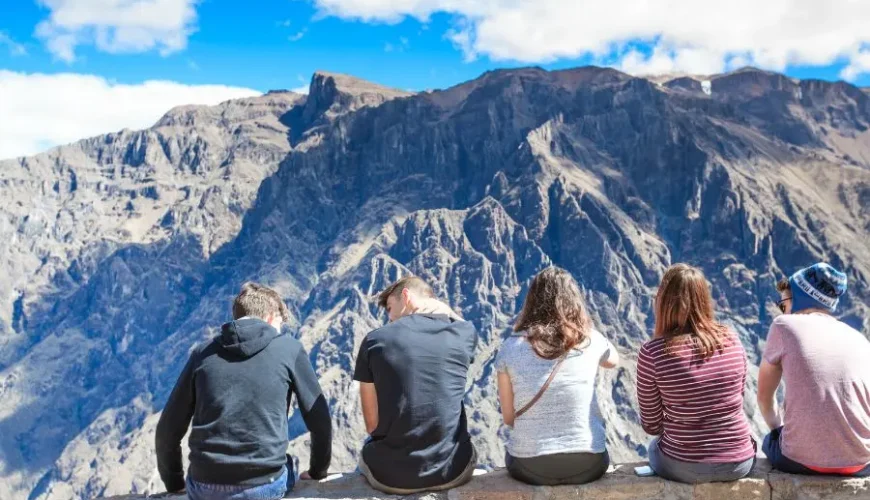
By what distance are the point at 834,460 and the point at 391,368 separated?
5.92m

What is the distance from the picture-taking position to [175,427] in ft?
35.1

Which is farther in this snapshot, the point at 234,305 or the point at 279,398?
the point at 234,305

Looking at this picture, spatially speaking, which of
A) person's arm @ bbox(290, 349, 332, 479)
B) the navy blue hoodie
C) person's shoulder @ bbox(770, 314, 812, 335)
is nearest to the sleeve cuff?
the navy blue hoodie

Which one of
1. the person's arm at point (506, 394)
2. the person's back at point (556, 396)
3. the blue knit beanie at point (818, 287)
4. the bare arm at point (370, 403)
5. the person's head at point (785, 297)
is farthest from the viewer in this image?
the person's head at point (785, 297)

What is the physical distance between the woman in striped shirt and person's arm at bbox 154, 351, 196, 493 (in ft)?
19.2

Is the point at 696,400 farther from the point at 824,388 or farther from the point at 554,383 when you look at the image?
the point at 554,383

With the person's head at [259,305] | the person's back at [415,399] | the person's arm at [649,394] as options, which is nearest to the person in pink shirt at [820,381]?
the person's arm at [649,394]

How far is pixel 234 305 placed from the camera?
1103cm

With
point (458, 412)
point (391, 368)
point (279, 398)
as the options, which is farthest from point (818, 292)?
point (279, 398)

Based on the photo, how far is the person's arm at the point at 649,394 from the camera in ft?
34.7

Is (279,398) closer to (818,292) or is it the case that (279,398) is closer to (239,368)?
(239,368)

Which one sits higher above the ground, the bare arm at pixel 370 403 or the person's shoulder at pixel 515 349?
the person's shoulder at pixel 515 349

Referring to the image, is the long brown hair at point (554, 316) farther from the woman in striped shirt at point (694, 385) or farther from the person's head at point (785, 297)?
the person's head at point (785, 297)

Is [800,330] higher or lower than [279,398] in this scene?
higher
